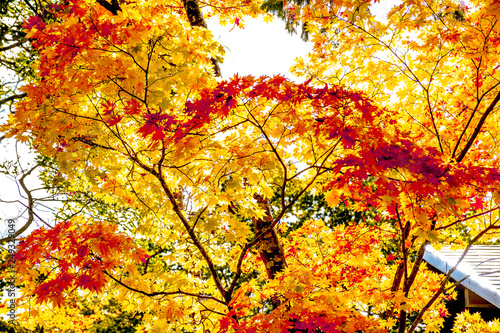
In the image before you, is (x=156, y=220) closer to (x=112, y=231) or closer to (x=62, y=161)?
(x=112, y=231)

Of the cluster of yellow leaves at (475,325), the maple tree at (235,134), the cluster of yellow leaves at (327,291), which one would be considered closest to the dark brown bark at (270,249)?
the maple tree at (235,134)

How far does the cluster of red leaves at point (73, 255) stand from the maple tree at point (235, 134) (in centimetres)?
1

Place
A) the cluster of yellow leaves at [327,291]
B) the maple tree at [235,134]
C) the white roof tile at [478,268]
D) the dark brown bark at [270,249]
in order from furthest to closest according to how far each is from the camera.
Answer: the white roof tile at [478,268], the dark brown bark at [270,249], the cluster of yellow leaves at [327,291], the maple tree at [235,134]

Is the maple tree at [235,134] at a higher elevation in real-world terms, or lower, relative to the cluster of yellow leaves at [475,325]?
higher

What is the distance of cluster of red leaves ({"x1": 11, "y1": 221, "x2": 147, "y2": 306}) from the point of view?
8.26 ft

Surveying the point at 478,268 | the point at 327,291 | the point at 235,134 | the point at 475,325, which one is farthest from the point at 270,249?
the point at 478,268

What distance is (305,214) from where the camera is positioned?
13.5 meters

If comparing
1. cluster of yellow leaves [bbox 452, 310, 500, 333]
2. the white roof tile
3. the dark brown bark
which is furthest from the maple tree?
cluster of yellow leaves [bbox 452, 310, 500, 333]

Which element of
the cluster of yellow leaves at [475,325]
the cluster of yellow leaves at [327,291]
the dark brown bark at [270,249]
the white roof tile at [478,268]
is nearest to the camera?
the cluster of yellow leaves at [327,291]

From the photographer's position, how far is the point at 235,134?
314 cm

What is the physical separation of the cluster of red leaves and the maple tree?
0.6 inches

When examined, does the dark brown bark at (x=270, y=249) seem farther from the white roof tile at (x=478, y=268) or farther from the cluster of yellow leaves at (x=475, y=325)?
the cluster of yellow leaves at (x=475, y=325)

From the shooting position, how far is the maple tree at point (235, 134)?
2494 millimetres

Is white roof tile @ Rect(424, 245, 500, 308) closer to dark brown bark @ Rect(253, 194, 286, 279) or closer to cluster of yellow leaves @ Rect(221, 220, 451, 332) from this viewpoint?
cluster of yellow leaves @ Rect(221, 220, 451, 332)
